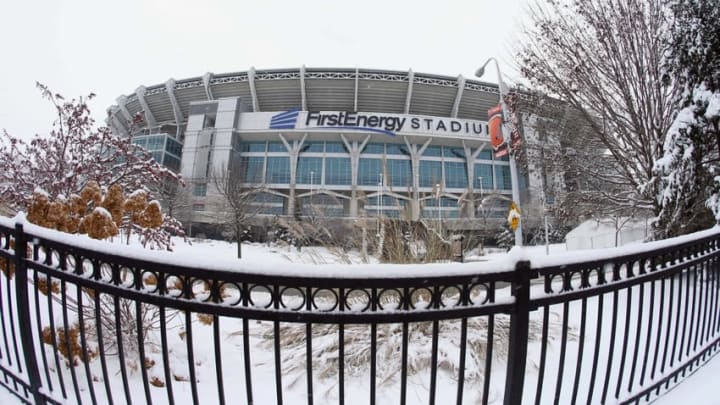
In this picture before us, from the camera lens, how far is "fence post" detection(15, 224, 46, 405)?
1935mm

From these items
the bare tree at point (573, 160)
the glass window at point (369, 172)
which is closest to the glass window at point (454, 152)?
the glass window at point (369, 172)

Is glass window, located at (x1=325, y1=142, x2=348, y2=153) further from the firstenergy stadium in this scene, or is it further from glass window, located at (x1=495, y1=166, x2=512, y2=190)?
glass window, located at (x1=495, y1=166, x2=512, y2=190)

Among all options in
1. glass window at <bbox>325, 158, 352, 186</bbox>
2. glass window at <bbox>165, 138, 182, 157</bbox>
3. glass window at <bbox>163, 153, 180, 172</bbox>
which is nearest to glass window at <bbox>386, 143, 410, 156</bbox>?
glass window at <bbox>325, 158, 352, 186</bbox>

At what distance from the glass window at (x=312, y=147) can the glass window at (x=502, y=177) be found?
21958mm

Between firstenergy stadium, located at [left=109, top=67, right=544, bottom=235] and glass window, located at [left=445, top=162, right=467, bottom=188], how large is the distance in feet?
0.43

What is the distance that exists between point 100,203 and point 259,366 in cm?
277

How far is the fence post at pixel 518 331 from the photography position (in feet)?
4.60

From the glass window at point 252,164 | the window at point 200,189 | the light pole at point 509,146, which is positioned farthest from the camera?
the glass window at point 252,164

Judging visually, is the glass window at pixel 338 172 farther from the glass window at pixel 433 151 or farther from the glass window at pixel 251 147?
the glass window at pixel 433 151

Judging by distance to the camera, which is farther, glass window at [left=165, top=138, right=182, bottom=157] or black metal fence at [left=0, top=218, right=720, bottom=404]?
glass window at [left=165, top=138, right=182, bottom=157]

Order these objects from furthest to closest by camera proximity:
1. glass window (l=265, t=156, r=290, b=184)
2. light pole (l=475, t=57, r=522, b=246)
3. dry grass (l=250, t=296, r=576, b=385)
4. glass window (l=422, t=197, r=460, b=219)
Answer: glass window (l=265, t=156, r=290, b=184) < light pole (l=475, t=57, r=522, b=246) < glass window (l=422, t=197, r=460, b=219) < dry grass (l=250, t=296, r=576, b=385)

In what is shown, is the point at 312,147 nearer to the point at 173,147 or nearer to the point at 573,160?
the point at 173,147

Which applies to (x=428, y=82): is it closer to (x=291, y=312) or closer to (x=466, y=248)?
(x=466, y=248)

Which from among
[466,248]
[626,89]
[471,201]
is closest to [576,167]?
[626,89]
